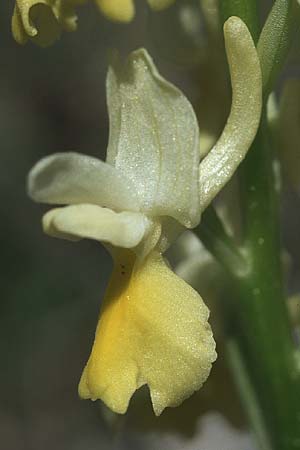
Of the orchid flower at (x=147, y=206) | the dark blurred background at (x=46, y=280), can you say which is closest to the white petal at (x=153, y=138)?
the orchid flower at (x=147, y=206)

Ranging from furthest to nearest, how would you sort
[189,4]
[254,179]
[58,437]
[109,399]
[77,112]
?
[77,112], [58,437], [189,4], [254,179], [109,399]

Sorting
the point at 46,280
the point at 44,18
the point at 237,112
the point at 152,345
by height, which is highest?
the point at 44,18

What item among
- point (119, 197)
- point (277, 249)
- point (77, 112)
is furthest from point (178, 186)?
point (77, 112)

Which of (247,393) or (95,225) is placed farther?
(247,393)

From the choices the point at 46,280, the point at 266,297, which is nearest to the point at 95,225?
the point at 266,297

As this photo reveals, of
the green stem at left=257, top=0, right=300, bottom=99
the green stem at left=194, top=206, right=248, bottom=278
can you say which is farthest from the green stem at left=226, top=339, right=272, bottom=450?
the green stem at left=257, top=0, right=300, bottom=99

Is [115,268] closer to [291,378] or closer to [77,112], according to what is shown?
[291,378]

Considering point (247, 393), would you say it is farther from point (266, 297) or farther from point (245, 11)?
point (245, 11)
